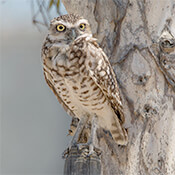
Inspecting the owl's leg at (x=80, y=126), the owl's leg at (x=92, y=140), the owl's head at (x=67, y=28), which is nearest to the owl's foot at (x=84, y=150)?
the owl's leg at (x=92, y=140)

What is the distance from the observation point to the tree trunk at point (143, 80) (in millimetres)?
2479

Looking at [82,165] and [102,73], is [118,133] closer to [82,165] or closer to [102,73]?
[102,73]

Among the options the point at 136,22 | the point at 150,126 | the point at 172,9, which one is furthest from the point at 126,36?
the point at 150,126

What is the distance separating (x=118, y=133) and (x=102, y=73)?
16.0 inches

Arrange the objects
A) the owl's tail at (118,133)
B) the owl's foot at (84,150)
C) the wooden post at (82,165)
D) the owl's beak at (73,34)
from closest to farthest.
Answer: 1. the wooden post at (82,165)
2. the owl's foot at (84,150)
3. the owl's beak at (73,34)
4. the owl's tail at (118,133)

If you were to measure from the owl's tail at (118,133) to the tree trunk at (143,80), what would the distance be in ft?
0.14

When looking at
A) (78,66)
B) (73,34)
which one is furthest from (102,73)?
(73,34)

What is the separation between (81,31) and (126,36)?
14.6 inches

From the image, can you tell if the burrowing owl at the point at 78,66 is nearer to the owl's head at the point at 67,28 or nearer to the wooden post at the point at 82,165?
the owl's head at the point at 67,28

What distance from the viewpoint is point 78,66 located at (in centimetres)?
229

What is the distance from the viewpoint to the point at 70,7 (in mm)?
2762

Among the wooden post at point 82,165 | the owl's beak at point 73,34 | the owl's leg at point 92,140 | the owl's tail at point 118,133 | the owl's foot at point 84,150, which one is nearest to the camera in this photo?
the wooden post at point 82,165

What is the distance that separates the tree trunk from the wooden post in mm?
549

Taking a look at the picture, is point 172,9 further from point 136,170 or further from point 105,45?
point 136,170
